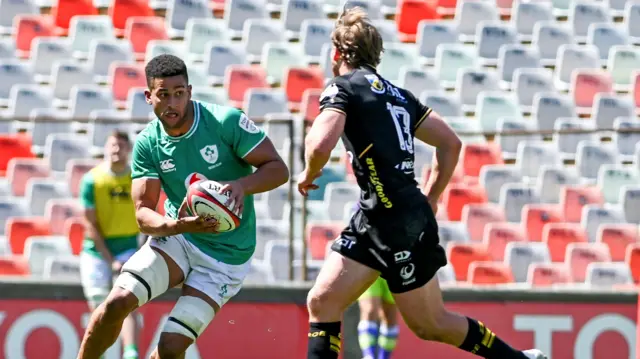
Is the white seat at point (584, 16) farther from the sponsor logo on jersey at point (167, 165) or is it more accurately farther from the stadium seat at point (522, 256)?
the sponsor logo on jersey at point (167, 165)

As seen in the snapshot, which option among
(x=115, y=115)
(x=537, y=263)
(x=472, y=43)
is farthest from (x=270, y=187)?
(x=472, y=43)

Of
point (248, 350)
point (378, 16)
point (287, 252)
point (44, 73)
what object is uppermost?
point (378, 16)

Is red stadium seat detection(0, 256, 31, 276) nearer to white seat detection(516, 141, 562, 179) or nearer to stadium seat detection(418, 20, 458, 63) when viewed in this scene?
white seat detection(516, 141, 562, 179)

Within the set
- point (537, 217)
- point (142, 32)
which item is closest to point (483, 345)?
point (537, 217)

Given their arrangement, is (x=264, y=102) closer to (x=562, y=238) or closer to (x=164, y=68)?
(x=562, y=238)

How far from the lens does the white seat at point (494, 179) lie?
424 inches

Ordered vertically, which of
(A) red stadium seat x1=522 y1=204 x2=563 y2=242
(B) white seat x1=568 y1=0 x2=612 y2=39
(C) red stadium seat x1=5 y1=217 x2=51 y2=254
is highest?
(B) white seat x1=568 y1=0 x2=612 y2=39

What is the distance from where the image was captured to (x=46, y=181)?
36.9 ft

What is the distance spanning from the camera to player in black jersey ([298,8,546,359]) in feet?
18.8

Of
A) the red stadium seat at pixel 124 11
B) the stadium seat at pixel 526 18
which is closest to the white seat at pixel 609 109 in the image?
the stadium seat at pixel 526 18

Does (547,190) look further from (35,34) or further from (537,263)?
(35,34)

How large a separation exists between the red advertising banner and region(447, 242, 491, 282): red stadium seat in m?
1.73

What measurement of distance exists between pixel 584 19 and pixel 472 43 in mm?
1450

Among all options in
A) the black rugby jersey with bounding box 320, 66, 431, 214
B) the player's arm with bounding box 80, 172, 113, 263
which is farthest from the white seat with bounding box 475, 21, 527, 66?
the black rugby jersey with bounding box 320, 66, 431, 214
